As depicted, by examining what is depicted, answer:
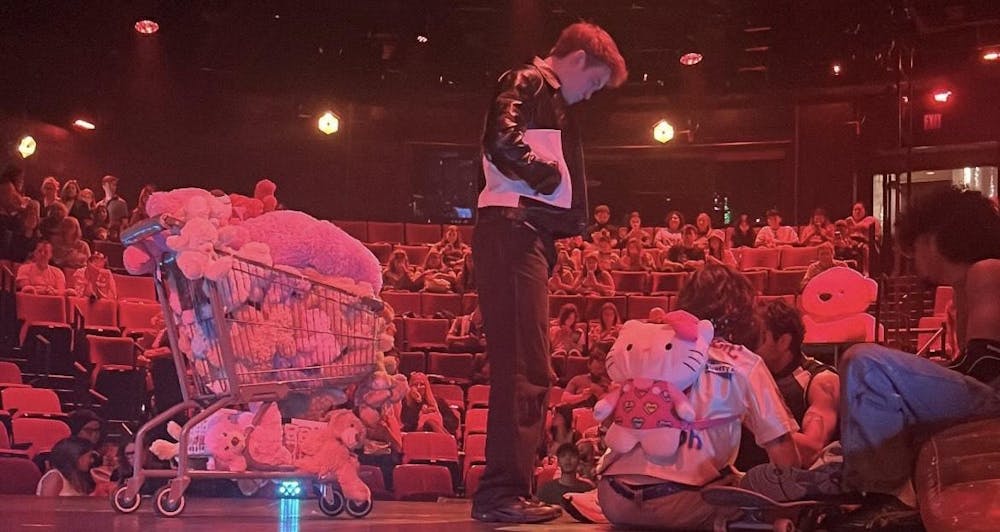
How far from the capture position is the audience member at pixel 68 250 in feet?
26.4

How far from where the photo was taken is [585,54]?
2.77 m

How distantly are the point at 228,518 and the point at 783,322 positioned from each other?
1482 mm

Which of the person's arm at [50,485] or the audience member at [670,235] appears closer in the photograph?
the person's arm at [50,485]

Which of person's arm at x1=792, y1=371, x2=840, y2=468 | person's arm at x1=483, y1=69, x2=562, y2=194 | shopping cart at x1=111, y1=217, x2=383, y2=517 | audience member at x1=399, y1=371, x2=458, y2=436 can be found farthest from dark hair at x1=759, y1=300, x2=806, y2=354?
audience member at x1=399, y1=371, x2=458, y2=436

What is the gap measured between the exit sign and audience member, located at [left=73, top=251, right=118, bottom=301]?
10045 mm

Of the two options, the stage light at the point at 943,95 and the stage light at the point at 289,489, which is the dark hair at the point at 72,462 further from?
the stage light at the point at 943,95

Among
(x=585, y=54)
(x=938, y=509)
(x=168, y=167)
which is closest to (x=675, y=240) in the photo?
(x=168, y=167)

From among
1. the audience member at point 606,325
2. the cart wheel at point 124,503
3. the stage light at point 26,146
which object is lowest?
the cart wheel at point 124,503

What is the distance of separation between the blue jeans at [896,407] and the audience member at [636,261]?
8.67m

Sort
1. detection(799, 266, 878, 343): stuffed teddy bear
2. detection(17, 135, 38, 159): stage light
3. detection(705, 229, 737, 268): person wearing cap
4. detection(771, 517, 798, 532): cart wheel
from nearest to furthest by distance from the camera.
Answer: detection(771, 517, 798, 532): cart wheel → detection(799, 266, 878, 343): stuffed teddy bear → detection(705, 229, 737, 268): person wearing cap → detection(17, 135, 38, 159): stage light

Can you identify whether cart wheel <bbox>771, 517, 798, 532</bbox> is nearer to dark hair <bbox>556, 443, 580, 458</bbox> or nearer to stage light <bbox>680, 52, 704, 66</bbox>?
dark hair <bbox>556, 443, 580, 458</bbox>

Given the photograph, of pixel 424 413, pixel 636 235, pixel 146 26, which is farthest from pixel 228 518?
pixel 146 26

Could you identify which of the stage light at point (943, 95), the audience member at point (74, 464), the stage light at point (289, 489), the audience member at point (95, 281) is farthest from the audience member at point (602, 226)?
the stage light at point (289, 489)

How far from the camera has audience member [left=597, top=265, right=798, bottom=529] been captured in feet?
7.80
